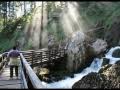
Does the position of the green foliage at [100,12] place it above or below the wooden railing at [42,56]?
above

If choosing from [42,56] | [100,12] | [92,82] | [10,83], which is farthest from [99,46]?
[10,83]

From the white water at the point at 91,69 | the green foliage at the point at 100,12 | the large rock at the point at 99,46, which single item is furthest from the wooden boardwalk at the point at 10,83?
the green foliage at the point at 100,12

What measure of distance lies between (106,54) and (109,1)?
15921 millimetres

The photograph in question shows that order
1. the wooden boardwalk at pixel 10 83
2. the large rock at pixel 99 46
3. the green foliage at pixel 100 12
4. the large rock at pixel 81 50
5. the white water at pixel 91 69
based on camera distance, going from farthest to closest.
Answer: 1. the green foliage at pixel 100 12
2. the large rock at pixel 99 46
3. the large rock at pixel 81 50
4. the white water at pixel 91 69
5. the wooden boardwalk at pixel 10 83

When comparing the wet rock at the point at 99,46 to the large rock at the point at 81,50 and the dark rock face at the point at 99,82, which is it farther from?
the dark rock face at the point at 99,82

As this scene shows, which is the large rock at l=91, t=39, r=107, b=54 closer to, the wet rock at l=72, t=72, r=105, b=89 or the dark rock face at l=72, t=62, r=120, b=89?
the dark rock face at l=72, t=62, r=120, b=89

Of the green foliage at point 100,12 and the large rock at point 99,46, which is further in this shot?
the green foliage at point 100,12

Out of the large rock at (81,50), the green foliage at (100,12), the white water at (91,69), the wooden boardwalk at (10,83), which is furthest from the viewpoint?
the green foliage at (100,12)

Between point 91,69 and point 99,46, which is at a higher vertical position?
point 99,46

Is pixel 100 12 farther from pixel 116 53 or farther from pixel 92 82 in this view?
pixel 92 82

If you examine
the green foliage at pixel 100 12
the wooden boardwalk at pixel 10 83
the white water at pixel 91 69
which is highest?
the green foliage at pixel 100 12

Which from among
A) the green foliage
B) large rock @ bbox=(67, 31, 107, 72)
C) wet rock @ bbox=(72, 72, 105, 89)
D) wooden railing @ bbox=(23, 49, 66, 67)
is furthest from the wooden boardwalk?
the green foliage

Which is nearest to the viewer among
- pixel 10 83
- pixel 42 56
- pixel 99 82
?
pixel 10 83

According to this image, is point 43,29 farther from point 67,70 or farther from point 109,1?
point 67,70
